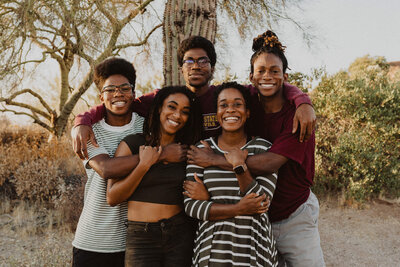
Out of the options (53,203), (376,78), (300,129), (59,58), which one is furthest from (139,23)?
(300,129)

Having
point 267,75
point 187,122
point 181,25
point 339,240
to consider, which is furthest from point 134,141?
point 339,240

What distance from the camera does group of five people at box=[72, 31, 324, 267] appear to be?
6.63 feet

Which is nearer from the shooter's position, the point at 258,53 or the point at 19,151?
the point at 258,53

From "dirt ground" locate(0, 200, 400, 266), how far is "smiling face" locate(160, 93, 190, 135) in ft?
9.69

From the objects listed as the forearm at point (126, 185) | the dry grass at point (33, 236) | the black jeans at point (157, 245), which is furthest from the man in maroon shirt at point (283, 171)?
the dry grass at point (33, 236)

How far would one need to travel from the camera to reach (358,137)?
6.29 meters

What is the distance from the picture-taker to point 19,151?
7.64 m

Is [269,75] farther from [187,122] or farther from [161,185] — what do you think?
[161,185]

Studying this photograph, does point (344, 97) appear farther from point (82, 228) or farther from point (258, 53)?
point (82, 228)

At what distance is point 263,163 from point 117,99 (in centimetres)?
123

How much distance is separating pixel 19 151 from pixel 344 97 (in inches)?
303

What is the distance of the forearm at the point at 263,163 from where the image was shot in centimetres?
207

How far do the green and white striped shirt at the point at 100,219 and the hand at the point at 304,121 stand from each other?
4.47 feet

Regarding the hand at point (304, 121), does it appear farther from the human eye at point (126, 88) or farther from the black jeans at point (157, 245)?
the human eye at point (126, 88)
